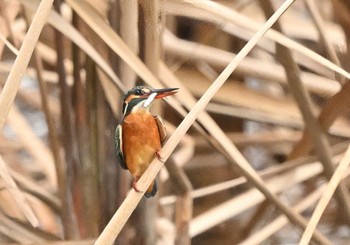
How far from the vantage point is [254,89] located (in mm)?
764

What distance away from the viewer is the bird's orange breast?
0.36 meters

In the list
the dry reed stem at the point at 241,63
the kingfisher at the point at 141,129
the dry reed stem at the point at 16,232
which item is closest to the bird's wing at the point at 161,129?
the kingfisher at the point at 141,129

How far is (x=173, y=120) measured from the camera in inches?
24.0

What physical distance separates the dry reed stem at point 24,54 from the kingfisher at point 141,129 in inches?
2.1

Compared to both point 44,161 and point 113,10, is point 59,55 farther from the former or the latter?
point 44,161

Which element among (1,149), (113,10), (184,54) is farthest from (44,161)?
(113,10)

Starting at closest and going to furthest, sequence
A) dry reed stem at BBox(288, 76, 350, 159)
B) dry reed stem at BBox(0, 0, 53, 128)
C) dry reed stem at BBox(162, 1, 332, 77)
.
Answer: dry reed stem at BBox(0, 0, 53, 128), dry reed stem at BBox(162, 1, 332, 77), dry reed stem at BBox(288, 76, 350, 159)

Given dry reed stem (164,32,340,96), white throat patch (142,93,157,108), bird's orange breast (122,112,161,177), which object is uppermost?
dry reed stem (164,32,340,96)

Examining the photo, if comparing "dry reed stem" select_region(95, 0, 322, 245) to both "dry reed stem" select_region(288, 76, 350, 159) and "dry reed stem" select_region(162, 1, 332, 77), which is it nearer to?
"dry reed stem" select_region(162, 1, 332, 77)

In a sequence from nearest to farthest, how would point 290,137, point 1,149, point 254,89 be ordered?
point 1,149 < point 254,89 < point 290,137

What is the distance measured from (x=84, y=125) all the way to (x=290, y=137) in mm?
453

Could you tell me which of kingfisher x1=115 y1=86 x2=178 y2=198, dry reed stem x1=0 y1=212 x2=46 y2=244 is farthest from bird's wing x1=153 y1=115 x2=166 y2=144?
dry reed stem x1=0 y1=212 x2=46 y2=244

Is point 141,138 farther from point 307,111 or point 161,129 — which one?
point 307,111

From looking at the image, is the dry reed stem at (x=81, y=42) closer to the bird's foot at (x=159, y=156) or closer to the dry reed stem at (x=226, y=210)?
the bird's foot at (x=159, y=156)
